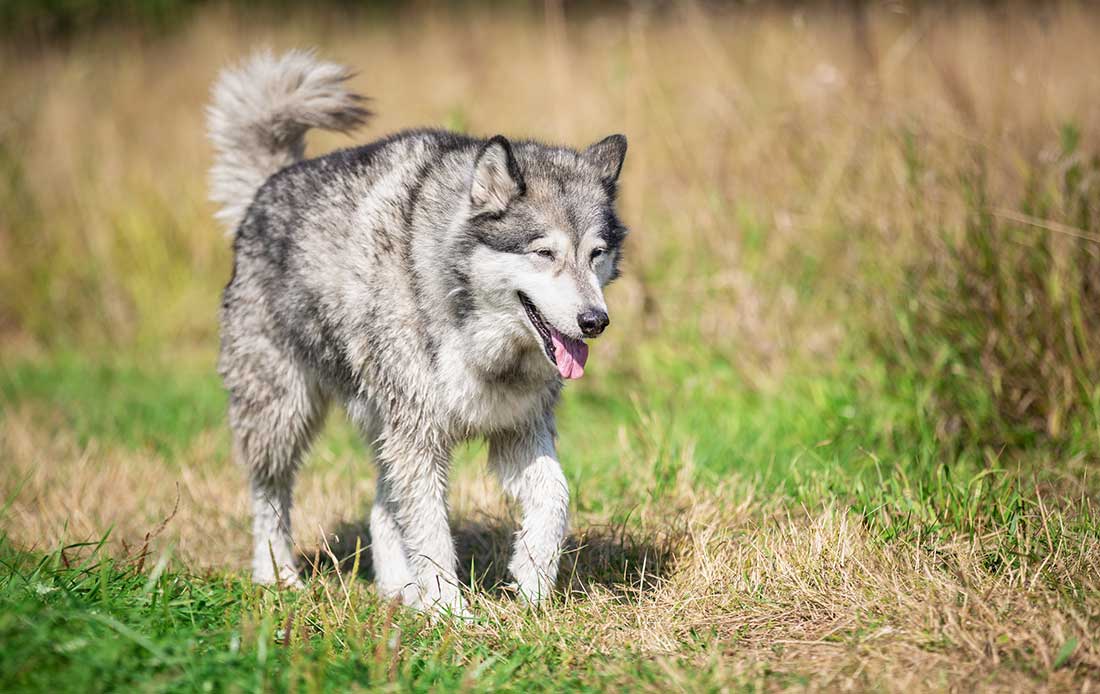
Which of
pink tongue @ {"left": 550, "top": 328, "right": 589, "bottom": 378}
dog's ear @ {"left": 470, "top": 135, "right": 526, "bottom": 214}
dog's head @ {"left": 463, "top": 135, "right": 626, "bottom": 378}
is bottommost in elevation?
pink tongue @ {"left": 550, "top": 328, "right": 589, "bottom": 378}

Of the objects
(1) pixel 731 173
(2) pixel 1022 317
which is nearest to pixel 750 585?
(2) pixel 1022 317

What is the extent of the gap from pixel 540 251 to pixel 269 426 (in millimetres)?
1596

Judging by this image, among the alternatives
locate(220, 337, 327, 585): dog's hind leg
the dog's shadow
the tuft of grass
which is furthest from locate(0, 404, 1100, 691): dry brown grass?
the tuft of grass

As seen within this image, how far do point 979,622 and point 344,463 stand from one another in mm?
3634

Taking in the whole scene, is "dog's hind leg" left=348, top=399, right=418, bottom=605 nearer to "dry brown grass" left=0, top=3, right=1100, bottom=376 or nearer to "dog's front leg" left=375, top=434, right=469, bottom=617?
"dog's front leg" left=375, top=434, right=469, bottom=617

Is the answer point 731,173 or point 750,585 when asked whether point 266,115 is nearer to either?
point 750,585

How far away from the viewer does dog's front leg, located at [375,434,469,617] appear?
12.7 feet

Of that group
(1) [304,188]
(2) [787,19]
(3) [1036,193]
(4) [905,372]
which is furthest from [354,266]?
(2) [787,19]

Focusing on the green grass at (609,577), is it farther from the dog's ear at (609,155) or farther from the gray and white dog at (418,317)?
the dog's ear at (609,155)

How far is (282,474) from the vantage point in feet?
15.1

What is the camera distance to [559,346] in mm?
3611

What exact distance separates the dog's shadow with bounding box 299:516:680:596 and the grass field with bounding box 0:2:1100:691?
2cm

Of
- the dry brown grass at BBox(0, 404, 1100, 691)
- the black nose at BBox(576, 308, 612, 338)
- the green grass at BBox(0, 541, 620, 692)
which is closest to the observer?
the green grass at BBox(0, 541, 620, 692)

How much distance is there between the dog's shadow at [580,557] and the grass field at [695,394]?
0.07ft
